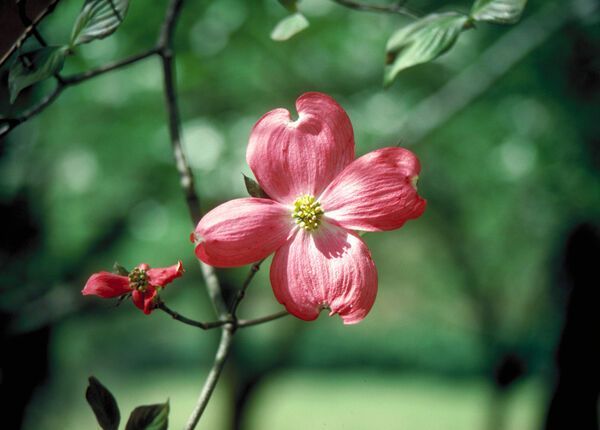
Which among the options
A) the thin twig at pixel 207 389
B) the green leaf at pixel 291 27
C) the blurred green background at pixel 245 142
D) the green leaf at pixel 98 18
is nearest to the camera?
the thin twig at pixel 207 389

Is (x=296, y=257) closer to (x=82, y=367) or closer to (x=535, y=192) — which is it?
(x=535, y=192)

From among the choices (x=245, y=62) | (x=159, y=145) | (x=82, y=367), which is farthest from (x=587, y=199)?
(x=82, y=367)

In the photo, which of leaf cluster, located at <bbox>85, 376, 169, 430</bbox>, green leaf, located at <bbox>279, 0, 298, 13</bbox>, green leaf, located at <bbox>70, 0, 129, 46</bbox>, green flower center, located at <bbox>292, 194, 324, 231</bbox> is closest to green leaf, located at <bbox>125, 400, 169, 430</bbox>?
leaf cluster, located at <bbox>85, 376, 169, 430</bbox>

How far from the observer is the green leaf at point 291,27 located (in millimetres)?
534

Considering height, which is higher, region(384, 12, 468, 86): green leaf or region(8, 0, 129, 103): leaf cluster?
region(8, 0, 129, 103): leaf cluster

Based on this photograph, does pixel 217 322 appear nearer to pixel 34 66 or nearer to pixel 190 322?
pixel 190 322

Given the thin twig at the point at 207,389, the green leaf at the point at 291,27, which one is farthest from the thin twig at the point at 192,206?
the green leaf at the point at 291,27

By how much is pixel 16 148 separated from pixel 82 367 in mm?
4885

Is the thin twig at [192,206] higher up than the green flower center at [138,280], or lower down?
lower down

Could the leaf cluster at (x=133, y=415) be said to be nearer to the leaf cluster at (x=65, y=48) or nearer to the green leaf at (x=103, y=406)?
the green leaf at (x=103, y=406)

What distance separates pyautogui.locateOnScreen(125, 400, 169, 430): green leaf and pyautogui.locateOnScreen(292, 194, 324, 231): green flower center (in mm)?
128

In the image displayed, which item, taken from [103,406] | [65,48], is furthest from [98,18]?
[103,406]

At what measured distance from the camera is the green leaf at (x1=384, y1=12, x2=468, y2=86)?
1.55 ft

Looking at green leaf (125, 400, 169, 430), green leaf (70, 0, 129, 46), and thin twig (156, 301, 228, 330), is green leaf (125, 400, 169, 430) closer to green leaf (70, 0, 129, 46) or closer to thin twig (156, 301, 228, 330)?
thin twig (156, 301, 228, 330)
